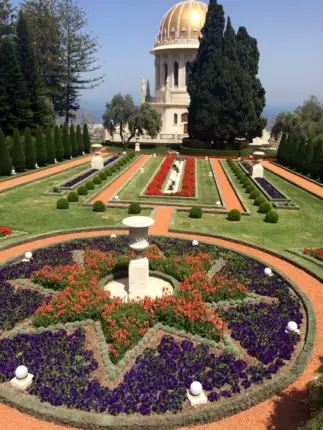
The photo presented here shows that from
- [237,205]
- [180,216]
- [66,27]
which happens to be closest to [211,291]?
[180,216]

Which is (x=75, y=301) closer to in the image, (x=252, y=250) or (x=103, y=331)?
(x=103, y=331)

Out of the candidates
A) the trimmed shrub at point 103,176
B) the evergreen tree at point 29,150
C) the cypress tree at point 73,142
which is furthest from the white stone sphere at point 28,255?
the cypress tree at point 73,142

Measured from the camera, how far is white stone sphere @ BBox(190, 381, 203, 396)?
260 inches

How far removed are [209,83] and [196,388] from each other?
46.8m

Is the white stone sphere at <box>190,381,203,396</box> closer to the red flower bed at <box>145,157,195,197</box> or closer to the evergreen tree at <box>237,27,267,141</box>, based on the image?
the red flower bed at <box>145,157,195,197</box>

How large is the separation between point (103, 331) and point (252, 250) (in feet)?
25.8

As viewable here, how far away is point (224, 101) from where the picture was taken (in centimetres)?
4734

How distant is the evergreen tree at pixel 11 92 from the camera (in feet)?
132

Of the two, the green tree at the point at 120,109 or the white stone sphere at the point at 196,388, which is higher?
the green tree at the point at 120,109

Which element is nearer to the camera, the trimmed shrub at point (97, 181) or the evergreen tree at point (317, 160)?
the trimmed shrub at point (97, 181)

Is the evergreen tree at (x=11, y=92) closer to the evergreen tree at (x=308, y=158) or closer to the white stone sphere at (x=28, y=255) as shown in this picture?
the evergreen tree at (x=308, y=158)

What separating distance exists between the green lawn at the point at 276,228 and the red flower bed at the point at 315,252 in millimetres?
483

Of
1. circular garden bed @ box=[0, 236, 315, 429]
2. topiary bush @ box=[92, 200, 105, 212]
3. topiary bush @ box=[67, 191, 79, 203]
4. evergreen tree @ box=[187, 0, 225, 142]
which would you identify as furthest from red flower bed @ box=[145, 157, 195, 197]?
evergreen tree @ box=[187, 0, 225, 142]

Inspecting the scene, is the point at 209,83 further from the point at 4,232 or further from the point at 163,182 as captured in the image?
the point at 4,232
